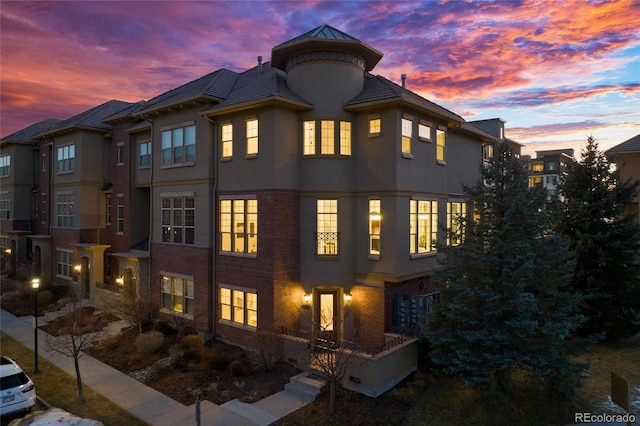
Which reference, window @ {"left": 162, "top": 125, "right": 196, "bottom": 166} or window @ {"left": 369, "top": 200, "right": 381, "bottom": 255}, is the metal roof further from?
window @ {"left": 369, "top": 200, "right": 381, "bottom": 255}

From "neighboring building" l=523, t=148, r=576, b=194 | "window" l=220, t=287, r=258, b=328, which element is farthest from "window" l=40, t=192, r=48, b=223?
"neighboring building" l=523, t=148, r=576, b=194

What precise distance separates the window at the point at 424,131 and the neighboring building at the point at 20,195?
34.7 m

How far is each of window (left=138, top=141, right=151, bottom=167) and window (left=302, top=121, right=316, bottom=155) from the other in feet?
38.0

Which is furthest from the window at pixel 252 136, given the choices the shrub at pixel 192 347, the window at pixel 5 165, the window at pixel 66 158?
the window at pixel 5 165

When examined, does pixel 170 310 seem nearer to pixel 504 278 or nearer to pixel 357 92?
pixel 357 92

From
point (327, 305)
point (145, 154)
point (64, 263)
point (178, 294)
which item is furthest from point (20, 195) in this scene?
point (327, 305)

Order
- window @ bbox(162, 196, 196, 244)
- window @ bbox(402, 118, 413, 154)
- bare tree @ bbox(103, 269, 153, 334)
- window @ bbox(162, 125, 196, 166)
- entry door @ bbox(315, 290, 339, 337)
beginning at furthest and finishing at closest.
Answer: window @ bbox(162, 196, 196, 244) → window @ bbox(162, 125, 196, 166) → bare tree @ bbox(103, 269, 153, 334) → entry door @ bbox(315, 290, 339, 337) → window @ bbox(402, 118, 413, 154)

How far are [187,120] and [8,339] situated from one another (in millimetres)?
14829

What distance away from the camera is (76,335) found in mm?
15492

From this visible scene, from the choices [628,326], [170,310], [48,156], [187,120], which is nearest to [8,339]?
[170,310]

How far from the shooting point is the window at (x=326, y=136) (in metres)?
18.8

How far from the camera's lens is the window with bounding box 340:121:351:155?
18.8 m

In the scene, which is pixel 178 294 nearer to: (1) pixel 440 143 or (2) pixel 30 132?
(1) pixel 440 143

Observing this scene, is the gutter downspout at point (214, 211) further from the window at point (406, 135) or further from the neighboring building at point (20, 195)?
the neighboring building at point (20, 195)
